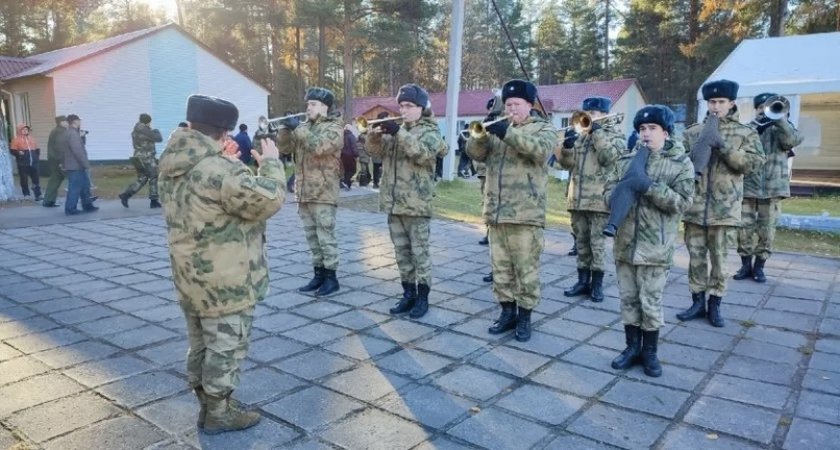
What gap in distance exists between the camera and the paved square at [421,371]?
9.92 feet

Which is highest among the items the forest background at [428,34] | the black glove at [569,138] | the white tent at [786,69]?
the forest background at [428,34]

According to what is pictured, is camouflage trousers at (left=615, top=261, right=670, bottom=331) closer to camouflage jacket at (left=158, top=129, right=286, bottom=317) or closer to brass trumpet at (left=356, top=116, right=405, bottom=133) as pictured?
brass trumpet at (left=356, top=116, right=405, bottom=133)

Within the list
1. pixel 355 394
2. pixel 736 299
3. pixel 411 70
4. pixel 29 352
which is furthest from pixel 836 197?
pixel 411 70

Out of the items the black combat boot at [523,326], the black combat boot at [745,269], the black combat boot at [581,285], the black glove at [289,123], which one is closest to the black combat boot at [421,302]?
the black combat boot at [523,326]

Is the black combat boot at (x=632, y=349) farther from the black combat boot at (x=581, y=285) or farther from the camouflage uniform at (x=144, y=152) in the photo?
the camouflage uniform at (x=144, y=152)

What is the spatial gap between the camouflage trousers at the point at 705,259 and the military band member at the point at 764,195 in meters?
1.60

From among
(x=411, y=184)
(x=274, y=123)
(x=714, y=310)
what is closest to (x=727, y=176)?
(x=714, y=310)

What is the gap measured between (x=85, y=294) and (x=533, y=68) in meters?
47.1

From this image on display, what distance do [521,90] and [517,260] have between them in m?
1.24

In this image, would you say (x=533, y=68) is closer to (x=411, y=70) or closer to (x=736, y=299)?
(x=411, y=70)

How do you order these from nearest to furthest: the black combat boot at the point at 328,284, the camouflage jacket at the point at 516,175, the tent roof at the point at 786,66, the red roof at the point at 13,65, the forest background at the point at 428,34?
1. the camouflage jacket at the point at 516,175
2. the black combat boot at the point at 328,284
3. the tent roof at the point at 786,66
4. the red roof at the point at 13,65
5. the forest background at the point at 428,34

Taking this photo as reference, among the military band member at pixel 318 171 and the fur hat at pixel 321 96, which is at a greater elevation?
the fur hat at pixel 321 96

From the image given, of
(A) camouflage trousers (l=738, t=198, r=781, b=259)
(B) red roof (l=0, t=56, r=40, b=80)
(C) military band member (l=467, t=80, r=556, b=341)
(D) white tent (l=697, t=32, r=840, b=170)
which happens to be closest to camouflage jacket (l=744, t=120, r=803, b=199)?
(A) camouflage trousers (l=738, t=198, r=781, b=259)

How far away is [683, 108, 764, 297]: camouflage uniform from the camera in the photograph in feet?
15.6
